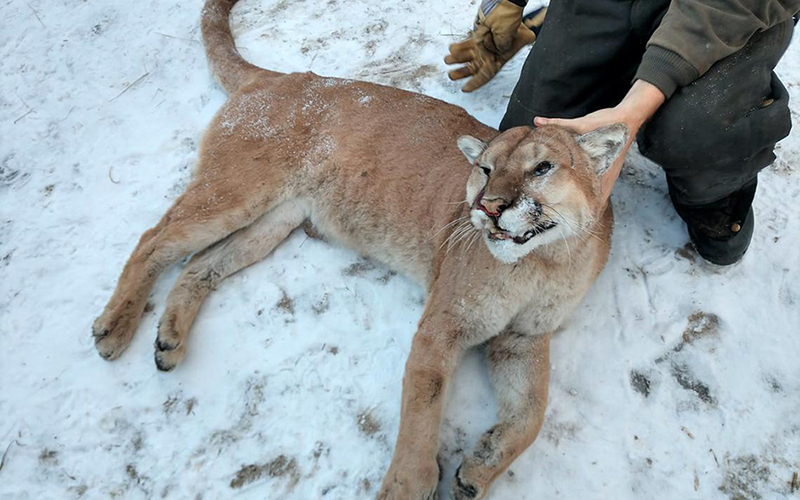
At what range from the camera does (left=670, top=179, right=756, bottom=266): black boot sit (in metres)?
3.25

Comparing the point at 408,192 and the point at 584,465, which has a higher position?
the point at 408,192

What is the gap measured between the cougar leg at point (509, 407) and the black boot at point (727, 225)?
1238 mm

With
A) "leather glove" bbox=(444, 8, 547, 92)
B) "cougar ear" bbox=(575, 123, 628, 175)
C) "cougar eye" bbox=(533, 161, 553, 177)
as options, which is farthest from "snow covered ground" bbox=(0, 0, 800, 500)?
"cougar eye" bbox=(533, 161, 553, 177)

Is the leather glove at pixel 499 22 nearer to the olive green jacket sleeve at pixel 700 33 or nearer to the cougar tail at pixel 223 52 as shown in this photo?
the olive green jacket sleeve at pixel 700 33

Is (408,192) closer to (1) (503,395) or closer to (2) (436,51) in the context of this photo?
(1) (503,395)

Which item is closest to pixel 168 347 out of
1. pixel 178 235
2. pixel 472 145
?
pixel 178 235

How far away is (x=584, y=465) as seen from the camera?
2.77 metres

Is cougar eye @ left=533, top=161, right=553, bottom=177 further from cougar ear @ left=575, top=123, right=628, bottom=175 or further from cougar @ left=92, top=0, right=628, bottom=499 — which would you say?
cougar ear @ left=575, top=123, right=628, bottom=175

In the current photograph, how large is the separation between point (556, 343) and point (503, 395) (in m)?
0.51

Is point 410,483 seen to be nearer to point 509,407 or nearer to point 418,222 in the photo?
point 509,407

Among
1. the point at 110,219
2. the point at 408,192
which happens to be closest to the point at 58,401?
the point at 110,219

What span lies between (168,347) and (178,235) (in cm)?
75

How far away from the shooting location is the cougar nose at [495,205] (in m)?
2.40

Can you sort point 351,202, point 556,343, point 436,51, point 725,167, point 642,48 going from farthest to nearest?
1. point 436,51
2. point 351,202
3. point 642,48
4. point 556,343
5. point 725,167
